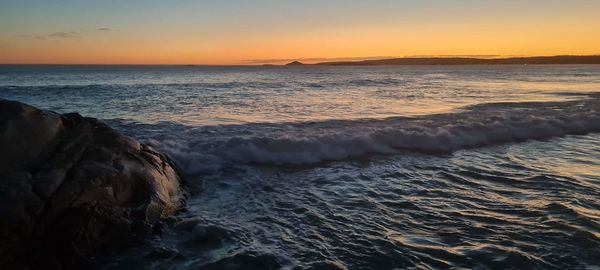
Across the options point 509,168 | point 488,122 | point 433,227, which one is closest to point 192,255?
point 433,227

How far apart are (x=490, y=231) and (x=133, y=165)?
16.0ft

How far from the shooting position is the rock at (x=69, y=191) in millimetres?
4461

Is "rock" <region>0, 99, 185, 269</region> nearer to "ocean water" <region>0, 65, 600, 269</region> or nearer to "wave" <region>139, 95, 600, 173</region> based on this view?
"ocean water" <region>0, 65, 600, 269</region>

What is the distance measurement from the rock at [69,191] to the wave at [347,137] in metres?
2.90

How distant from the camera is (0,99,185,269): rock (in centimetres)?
446

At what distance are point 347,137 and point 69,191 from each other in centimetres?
745

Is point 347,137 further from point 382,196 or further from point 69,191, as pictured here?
point 69,191

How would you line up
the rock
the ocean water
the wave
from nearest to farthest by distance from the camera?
the rock
the ocean water
the wave

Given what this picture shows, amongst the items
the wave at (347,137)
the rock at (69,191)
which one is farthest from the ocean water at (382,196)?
the rock at (69,191)

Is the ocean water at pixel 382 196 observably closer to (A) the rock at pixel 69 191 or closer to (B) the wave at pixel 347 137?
(B) the wave at pixel 347 137

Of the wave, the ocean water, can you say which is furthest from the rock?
the wave

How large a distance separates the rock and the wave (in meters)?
2.90

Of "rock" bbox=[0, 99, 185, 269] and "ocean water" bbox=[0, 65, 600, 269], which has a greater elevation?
"rock" bbox=[0, 99, 185, 269]

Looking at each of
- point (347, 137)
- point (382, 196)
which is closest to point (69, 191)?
point (382, 196)
